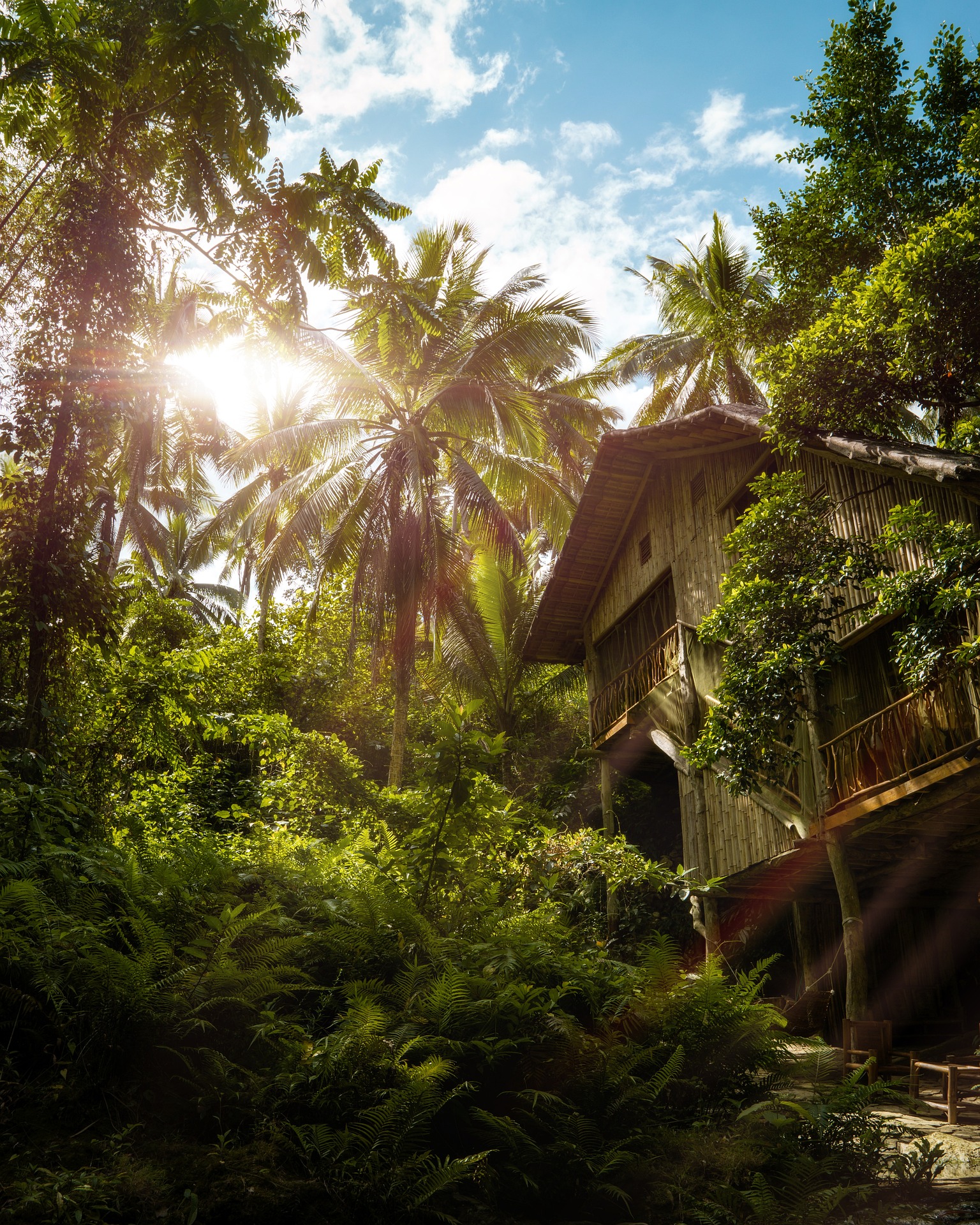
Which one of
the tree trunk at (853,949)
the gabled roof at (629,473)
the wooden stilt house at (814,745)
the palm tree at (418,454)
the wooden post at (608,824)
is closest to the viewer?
the gabled roof at (629,473)

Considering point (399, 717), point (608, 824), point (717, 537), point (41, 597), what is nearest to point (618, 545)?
point (717, 537)

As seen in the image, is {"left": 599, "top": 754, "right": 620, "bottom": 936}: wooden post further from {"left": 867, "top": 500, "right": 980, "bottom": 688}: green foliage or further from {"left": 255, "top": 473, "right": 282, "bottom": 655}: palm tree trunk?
{"left": 867, "top": 500, "right": 980, "bottom": 688}: green foliage

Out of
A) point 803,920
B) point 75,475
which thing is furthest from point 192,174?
point 803,920

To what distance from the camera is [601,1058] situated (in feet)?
13.3

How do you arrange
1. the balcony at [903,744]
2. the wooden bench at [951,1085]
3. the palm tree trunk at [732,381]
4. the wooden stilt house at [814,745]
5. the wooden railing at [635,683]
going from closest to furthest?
the wooden bench at [951,1085]
the balcony at [903,744]
the wooden stilt house at [814,745]
the wooden railing at [635,683]
the palm tree trunk at [732,381]

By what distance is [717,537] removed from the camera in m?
11.3

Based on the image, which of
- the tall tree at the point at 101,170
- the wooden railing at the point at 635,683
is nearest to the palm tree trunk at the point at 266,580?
the wooden railing at the point at 635,683

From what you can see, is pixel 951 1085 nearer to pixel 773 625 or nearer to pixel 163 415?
pixel 773 625

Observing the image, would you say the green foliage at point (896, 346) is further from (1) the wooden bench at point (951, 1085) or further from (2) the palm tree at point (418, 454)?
(2) the palm tree at point (418, 454)

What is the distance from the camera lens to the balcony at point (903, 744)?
675 centimetres

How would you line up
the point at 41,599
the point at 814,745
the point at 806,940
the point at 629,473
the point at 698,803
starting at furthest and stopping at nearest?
1. the point at 629,473
2. the point at 806,940
3. the point at 698,803
4. the point at 814,745
5. the point at 41,599

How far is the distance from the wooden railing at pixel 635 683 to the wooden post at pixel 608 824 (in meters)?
0.63

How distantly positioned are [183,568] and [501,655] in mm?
15981

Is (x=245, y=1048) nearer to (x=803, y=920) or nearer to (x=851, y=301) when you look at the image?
(x=851, y=301)
